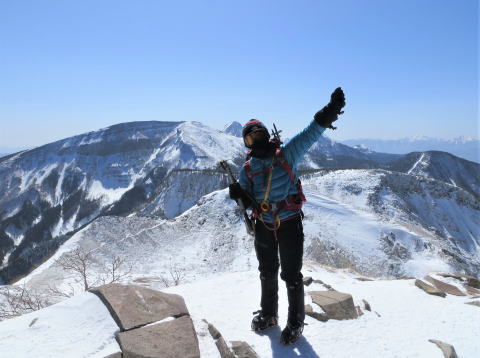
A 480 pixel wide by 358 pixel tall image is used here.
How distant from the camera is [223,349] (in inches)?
173

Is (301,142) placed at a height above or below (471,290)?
above

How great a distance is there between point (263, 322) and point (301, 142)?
114 inches

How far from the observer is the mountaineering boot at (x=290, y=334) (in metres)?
4.62

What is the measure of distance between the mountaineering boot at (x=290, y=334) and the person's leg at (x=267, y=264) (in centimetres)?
44

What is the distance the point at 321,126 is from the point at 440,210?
61.5 meters

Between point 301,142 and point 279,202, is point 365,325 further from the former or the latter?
point 301,142

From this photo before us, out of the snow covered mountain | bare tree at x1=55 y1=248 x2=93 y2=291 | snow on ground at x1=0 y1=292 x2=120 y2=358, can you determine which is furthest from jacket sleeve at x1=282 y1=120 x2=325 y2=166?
the snow covered mountain

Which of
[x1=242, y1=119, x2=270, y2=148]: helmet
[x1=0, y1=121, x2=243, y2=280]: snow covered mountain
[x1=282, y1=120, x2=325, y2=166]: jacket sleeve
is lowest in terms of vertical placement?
[x1=0, y1=121, x2=243, y2=280]: snow covered mountain

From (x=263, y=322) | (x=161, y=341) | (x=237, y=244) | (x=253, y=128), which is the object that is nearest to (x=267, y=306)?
(x=263, y=322)

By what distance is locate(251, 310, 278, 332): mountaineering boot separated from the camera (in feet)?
16.4

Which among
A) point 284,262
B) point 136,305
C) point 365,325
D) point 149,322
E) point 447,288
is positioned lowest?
point 447,288

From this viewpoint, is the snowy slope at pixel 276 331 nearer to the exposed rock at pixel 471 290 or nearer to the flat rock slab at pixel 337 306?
the flat rock slab at pixel 337 306

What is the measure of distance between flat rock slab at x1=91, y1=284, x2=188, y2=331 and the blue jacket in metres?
2.27

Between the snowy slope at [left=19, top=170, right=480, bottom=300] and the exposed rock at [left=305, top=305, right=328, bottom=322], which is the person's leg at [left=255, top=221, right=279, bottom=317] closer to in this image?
the exposed rock at [left=305, top=305, right=328, bottom=322]
